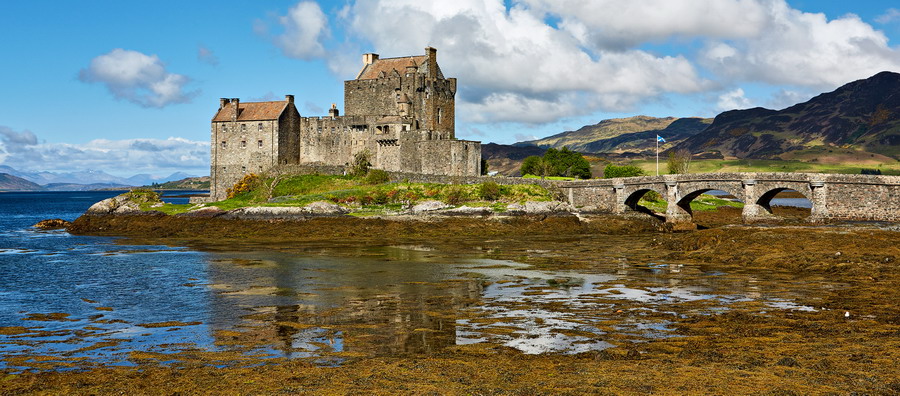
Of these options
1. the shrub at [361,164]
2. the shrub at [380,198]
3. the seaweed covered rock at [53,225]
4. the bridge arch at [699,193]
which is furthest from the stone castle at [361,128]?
the bridge arch at [699,193]

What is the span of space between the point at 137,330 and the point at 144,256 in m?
26.8

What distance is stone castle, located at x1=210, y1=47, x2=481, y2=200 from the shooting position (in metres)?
88.1

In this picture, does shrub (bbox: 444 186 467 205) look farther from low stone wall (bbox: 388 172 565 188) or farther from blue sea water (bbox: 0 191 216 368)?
blue sea water (bbox: 0 191 216 368)

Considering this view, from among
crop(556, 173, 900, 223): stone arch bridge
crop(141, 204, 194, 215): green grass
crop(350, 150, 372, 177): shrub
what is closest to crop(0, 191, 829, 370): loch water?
crop(556, 173, 900, 223): stone arch bridge

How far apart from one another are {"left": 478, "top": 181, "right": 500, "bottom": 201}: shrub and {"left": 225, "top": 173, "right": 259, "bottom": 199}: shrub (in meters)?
27.6

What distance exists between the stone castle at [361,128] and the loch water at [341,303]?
43996 millimetres

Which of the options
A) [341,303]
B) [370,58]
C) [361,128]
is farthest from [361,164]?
[341,303]

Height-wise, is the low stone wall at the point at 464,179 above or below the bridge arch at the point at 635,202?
above

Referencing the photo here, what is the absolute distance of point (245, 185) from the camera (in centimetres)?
8675

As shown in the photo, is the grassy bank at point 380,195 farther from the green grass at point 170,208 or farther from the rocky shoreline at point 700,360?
the rocky shoreline at point 700,360

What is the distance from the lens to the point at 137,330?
21.9 meters

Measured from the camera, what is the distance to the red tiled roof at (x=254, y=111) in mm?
91938

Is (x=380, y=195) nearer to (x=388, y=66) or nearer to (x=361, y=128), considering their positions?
(x=361, y=128)

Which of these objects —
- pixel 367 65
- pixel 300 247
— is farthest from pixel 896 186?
pixel 367 65
